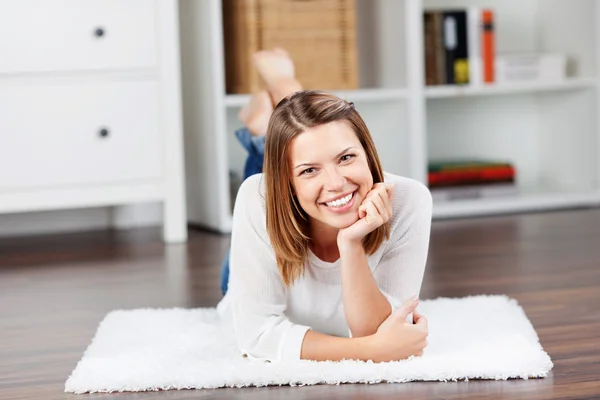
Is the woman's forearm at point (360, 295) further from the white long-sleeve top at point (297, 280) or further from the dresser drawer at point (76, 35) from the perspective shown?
the dresser drawer at point (76, 35)

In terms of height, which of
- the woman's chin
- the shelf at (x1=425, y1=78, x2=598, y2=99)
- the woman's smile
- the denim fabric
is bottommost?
the woman's chin

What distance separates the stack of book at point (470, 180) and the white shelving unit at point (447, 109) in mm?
57

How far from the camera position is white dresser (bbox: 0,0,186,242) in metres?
2.88

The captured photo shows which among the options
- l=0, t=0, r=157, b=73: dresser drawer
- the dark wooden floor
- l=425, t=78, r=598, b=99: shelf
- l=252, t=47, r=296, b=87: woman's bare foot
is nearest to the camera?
the dark wooden floor

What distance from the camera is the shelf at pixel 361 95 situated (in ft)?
10.1

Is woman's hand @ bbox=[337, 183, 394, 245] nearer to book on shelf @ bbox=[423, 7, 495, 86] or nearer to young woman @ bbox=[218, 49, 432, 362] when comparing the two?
young woman @ bbox=[218, 49, 432, 362]

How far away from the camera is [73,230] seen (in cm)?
335

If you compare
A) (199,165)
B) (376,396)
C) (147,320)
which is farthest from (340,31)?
(376,396)

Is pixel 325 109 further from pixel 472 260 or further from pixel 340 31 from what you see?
pixel 340 31

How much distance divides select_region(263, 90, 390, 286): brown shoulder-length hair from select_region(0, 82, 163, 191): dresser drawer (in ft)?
4.99

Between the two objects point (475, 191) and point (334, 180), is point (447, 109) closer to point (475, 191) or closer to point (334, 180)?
point (475, 191)

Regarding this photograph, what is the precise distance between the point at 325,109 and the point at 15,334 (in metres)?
0.77

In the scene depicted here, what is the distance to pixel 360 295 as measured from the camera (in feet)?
4.84

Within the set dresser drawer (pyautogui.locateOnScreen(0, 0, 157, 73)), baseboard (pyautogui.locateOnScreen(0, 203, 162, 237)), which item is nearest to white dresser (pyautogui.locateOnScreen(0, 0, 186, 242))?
dresser drawer (pyautogui.locateOnScreen(0, 0, 157, 73))
